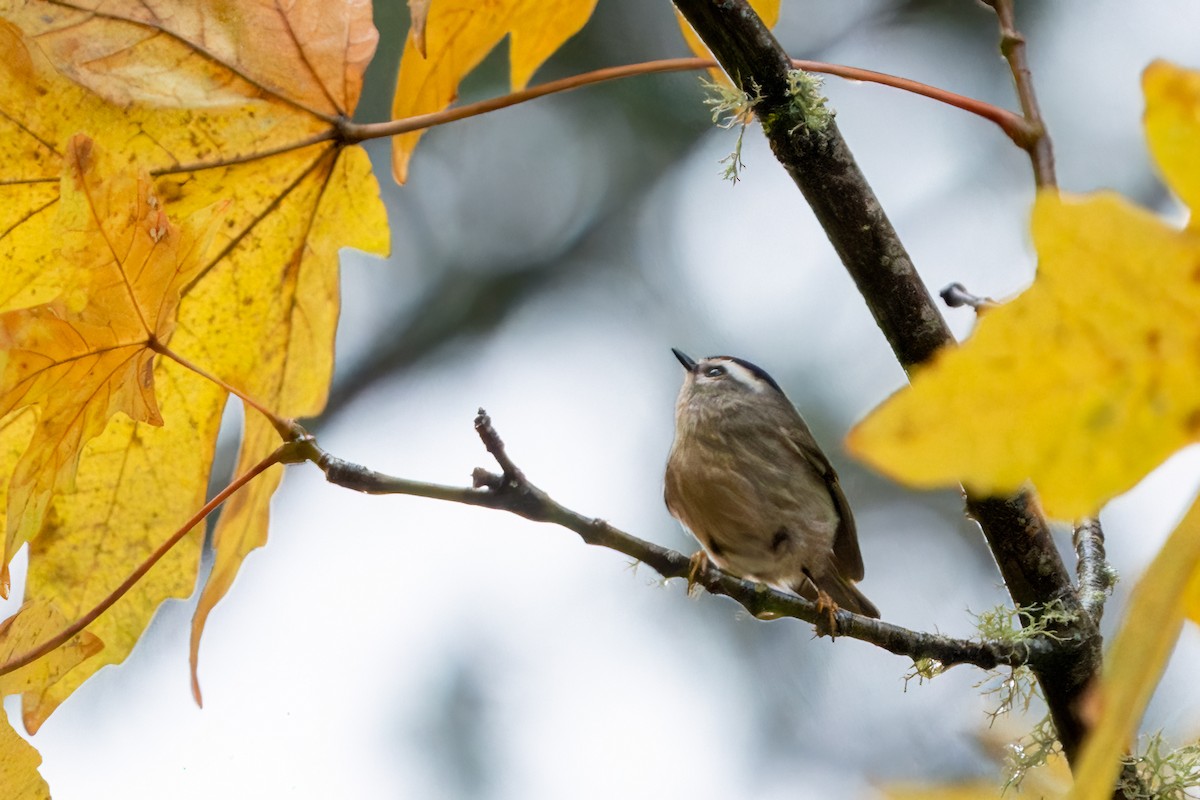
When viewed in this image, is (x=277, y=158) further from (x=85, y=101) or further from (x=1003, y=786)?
(x=1003, y=786)

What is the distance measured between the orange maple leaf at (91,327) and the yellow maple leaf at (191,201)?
7 centimetres

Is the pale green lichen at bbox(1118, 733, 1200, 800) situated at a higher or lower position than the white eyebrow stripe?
lower

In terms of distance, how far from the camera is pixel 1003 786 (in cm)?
95

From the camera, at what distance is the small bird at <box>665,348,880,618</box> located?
161 cm

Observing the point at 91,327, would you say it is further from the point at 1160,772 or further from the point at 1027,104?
the point at 1160,772

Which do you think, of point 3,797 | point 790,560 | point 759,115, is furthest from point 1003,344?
point 790,560

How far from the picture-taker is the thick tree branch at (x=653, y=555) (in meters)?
0.74

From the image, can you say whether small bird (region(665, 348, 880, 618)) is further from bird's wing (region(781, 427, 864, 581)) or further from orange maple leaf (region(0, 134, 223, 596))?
orange maple leaf (region(0, 134, 223, 596))

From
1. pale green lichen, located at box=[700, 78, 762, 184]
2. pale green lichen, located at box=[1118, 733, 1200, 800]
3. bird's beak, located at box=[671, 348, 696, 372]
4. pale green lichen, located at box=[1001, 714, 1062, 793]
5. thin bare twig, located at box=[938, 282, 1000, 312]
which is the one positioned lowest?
pale green lichen, located at box=[1118, 733, 1200, 800]

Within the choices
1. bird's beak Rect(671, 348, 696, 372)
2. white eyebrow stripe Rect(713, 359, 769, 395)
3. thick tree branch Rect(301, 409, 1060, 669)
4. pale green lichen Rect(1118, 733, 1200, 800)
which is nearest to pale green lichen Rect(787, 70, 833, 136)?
thick tree branch Rect(301, 409, 1060, 669)

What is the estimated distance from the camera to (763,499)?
1.62m

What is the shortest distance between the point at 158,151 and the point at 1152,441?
2.59 ft

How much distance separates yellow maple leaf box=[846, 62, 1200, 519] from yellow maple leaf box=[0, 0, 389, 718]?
679mm

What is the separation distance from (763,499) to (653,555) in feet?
2.80
